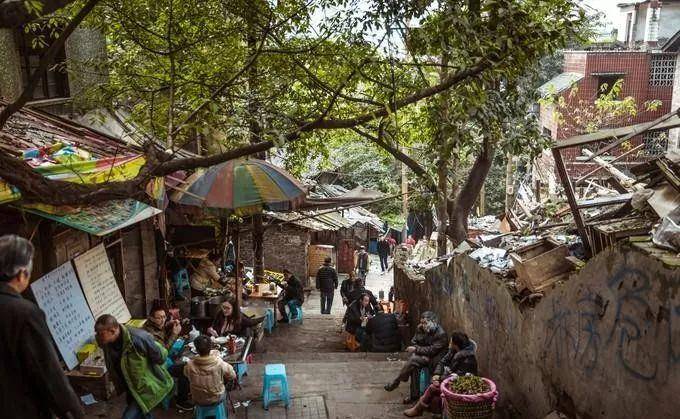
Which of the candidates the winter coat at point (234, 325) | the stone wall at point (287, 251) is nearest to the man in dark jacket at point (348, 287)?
the winter coat at point (234, 325)

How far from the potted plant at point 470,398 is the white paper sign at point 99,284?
5290 mm

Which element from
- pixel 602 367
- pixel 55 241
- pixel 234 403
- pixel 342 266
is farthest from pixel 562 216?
pixel 342 266

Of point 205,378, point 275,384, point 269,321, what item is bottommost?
point 269,321

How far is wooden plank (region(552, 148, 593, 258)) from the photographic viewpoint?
650 centimetres

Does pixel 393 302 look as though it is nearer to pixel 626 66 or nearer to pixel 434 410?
pixel 434 410

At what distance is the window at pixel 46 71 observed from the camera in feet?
34.1

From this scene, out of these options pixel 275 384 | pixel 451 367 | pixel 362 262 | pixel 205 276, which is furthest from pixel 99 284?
pixel 362 262

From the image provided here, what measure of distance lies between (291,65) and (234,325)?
16.3 ft

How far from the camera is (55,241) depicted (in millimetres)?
7832

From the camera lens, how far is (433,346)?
8539mm

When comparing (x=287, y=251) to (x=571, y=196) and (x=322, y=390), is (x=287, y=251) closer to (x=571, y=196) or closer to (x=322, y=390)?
(x=322, y=390)

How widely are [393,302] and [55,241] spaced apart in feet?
32.4

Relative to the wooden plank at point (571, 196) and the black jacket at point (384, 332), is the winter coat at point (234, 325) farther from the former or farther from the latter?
the wooden plank at point (571, 196)

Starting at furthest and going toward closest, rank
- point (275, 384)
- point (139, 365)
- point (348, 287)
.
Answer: point (348, 287)
point (275, 384)
point (139, 365)
